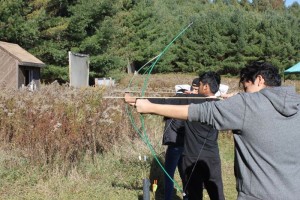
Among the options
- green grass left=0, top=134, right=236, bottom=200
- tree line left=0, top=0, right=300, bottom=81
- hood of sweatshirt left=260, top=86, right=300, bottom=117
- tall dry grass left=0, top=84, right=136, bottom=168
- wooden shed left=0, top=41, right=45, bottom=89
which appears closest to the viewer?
hood of sweatshirt left=260, top=86, right=300, bottom=117

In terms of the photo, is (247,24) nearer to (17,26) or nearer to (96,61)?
(96,61)

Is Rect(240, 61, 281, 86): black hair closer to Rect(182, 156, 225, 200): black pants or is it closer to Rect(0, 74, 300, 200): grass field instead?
Result: Rect(182, 156, 225, 200): black pants

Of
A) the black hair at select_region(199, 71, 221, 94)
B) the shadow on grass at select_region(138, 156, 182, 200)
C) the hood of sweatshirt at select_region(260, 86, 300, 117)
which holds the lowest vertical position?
the shadow on grass at select_region(138, 156, 182, 200)

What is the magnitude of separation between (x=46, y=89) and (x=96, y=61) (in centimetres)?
1434

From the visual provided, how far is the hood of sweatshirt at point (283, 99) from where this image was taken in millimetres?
2137

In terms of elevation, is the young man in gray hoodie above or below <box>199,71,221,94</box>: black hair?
below

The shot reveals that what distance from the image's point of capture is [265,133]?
2143mm

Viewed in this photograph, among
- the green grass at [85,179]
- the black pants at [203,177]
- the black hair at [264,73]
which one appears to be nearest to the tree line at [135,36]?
the green grass at [85,179]

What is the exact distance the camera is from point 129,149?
265 inches

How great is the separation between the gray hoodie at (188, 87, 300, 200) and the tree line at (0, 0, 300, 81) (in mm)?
16768

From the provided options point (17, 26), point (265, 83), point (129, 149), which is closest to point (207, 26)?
point (17, 26)

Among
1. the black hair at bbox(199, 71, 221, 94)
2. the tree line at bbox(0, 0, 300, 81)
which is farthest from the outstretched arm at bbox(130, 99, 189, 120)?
the tree line at bbox(0, 0, 300, 81)

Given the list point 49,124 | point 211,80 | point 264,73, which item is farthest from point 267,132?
point 49,124

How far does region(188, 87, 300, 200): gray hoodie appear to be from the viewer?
214cm
